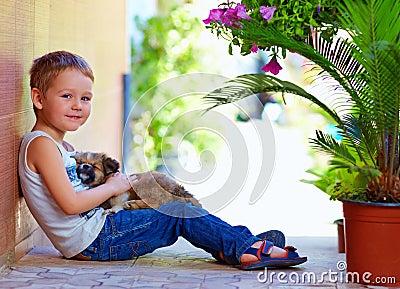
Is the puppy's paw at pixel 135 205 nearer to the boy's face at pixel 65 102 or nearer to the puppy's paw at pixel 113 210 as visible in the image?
the puppy's paw at pixel 113 210

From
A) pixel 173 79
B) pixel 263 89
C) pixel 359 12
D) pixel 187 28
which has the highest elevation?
pixel 187 28

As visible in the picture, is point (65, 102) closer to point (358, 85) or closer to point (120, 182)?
point (120, 182)

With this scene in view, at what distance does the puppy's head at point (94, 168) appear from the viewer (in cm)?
362

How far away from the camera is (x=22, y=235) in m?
3.57

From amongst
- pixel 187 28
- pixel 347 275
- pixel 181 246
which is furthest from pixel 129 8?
pixel 347 275

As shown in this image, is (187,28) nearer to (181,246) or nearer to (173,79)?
(173,79)

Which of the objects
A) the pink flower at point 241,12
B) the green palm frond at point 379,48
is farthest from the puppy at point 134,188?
the green palm frond at point 379,48

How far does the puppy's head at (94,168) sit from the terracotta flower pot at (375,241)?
1244 millimetres

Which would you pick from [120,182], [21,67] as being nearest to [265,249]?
[120,182]

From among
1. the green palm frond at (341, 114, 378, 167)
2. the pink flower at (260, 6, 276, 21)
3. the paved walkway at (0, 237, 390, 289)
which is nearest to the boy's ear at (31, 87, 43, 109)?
the paved walkway at (0, 237, 390, 289)

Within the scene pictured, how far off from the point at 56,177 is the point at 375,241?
1.43 m

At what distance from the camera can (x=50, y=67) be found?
3453 millimetres

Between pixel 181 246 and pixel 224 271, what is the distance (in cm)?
94

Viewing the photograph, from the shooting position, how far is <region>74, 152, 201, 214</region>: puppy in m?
Result: 3.62
